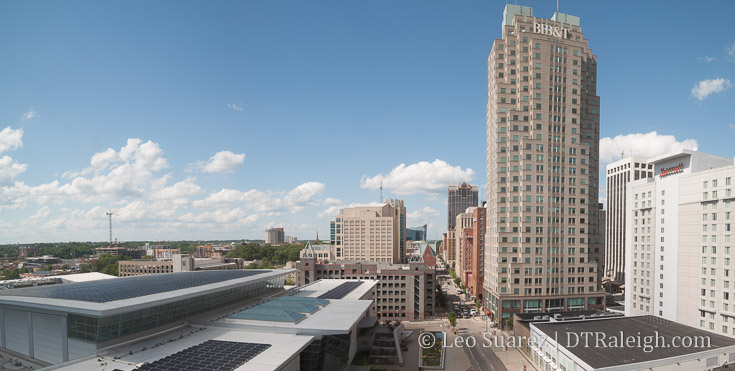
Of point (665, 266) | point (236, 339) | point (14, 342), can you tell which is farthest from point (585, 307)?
point (14, 342)

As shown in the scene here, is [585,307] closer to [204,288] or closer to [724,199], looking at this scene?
[724,199]

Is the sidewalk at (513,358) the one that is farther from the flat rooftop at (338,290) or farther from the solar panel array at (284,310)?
the solar panel array at (284,310)

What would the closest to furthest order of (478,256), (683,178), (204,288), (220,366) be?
1. (220,366)
2. (204,288)
3. (683,178)
4. (478,256)

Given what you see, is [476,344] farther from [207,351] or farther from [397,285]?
[207,351]

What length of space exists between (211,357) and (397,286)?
78355mm

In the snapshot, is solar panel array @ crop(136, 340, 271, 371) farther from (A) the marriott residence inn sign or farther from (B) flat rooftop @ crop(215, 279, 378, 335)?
(A) the marriott residence inn sign

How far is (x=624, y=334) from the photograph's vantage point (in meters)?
68.3

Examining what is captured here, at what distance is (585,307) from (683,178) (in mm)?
41714

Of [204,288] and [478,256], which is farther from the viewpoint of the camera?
[478,256]

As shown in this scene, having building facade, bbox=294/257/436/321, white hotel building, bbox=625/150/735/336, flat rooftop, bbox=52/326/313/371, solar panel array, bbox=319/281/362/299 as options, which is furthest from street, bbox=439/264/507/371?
flat rooftop, bbox=52/326/313/371

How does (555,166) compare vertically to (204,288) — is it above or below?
above

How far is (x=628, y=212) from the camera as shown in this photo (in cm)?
10162

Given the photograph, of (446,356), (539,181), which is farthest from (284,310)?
(539,181)

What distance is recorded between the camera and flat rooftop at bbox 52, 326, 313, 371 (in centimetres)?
4084
